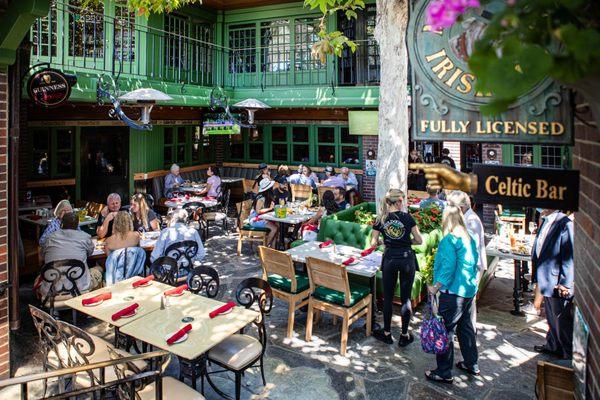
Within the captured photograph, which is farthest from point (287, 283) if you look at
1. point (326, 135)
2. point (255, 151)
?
point (255, 151)

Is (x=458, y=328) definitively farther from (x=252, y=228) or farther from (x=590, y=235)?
(x=252, y=228)

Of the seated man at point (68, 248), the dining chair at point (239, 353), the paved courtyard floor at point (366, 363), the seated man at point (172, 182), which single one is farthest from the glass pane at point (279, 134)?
the dining chair at point (239, 353)

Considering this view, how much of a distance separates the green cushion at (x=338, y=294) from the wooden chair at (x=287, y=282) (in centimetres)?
25

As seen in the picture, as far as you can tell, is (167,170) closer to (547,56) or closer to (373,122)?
(373,122)

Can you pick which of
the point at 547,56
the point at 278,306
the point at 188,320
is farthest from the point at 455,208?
the point at 547,56

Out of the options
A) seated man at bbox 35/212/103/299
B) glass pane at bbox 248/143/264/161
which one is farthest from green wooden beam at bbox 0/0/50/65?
glass pane at bbox 248/143/264/161

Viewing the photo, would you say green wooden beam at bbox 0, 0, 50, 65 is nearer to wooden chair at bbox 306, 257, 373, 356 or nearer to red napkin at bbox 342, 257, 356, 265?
wooden chair at bbox 306, 257, 373, 356

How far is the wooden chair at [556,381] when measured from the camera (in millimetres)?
2852

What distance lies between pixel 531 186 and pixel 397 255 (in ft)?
11.9

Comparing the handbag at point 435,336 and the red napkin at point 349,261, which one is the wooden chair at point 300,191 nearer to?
the red napkin at point 349,261

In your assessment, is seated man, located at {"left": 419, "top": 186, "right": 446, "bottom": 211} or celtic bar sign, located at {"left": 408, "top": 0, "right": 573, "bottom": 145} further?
seated man, located at {"left": 419, "top": 186, "right": 446, "bottom": 211}

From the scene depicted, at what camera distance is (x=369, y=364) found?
5371mm

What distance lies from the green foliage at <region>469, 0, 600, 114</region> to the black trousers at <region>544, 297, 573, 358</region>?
4.98m

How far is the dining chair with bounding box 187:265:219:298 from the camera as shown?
221 inches
